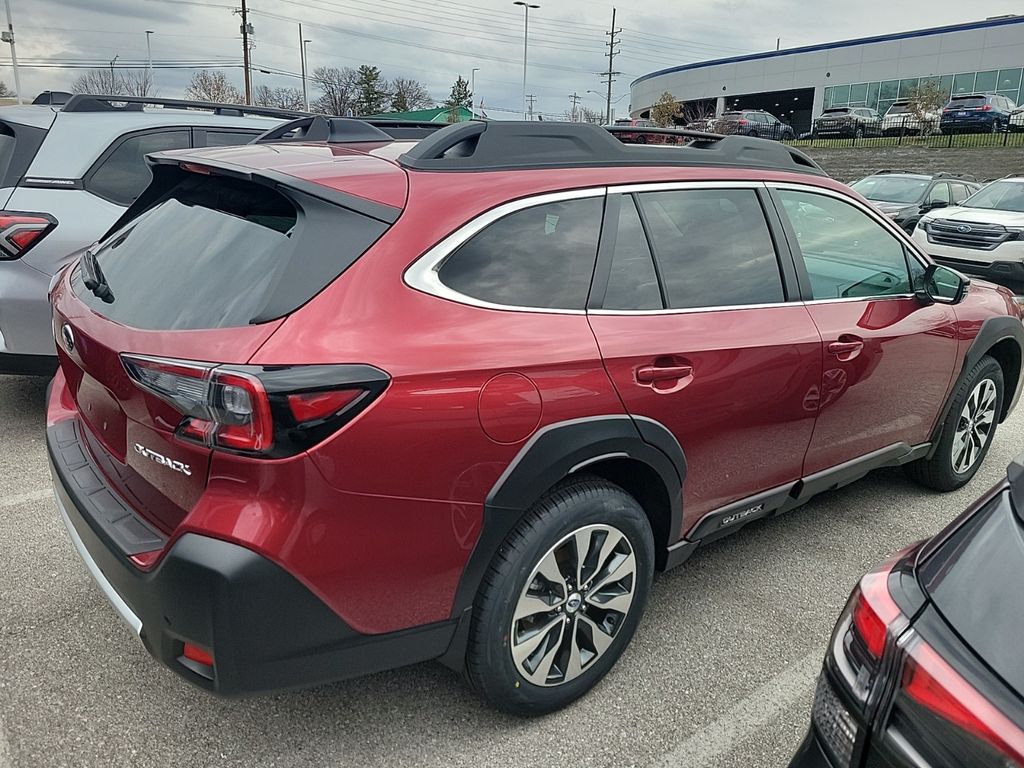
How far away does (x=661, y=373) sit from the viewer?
245 centimetres

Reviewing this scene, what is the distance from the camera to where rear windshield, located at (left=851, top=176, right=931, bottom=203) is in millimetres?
13461

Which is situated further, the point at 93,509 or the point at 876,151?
the point at 876,151

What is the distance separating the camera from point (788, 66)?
56719 millimetres

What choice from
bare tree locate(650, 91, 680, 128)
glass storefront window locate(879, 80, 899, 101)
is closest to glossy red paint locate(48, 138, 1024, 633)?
bare tree locate(650, 91, 680, 128)

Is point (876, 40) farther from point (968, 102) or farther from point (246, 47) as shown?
point (246, 47)

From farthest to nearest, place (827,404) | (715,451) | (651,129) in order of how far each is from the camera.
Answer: (651,129) → (827,404) → (715,451)

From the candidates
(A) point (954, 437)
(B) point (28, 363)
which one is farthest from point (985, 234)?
(B) point (28, 363)

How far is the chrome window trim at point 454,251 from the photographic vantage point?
6.71 ft

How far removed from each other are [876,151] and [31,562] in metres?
37.8

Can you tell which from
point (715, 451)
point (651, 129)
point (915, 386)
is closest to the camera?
point (715, 451)

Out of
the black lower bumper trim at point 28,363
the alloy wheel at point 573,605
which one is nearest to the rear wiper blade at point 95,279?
the alloy wheel at point 573,605

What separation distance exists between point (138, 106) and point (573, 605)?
4908mm

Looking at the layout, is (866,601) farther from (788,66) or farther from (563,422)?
(788,66)

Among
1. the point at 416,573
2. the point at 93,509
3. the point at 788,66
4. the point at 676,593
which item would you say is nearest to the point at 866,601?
the point at 416,573
